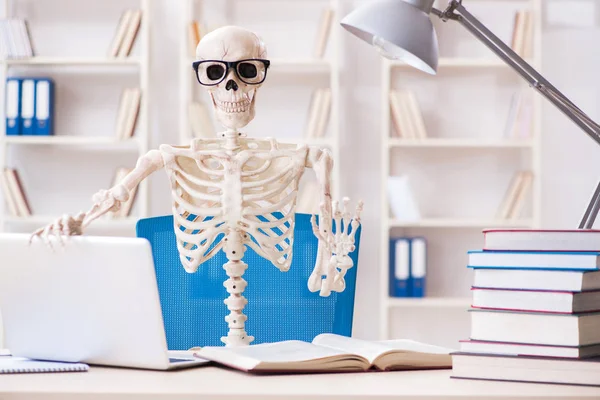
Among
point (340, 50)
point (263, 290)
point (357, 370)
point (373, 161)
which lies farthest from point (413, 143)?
point (357, 370)

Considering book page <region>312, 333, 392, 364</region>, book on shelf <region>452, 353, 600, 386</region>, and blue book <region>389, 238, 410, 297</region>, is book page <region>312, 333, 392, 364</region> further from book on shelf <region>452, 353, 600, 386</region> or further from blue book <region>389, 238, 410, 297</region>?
blue book <region>389, 238, 410, 297</region>

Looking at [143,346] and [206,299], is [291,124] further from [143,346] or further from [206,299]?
[143,346]

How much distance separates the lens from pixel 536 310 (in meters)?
1.19

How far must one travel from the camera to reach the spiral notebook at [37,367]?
1.25m

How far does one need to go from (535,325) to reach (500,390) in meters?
0.11

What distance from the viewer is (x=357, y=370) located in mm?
1297

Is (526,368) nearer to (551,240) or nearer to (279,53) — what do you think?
(551,240)

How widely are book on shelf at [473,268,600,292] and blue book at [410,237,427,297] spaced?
9.01 ft

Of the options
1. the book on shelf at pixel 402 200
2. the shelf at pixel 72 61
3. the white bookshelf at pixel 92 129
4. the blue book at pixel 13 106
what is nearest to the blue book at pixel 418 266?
the book on shelf at pixel 402 200

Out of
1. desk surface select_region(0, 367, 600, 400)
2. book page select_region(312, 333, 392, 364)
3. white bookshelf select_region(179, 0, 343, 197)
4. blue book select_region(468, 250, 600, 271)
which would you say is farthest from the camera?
white bookshelf select_region(179, 0, 343, 197)

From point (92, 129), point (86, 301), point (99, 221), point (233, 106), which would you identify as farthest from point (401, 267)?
point (86, 301)

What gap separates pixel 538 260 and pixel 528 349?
0.12m

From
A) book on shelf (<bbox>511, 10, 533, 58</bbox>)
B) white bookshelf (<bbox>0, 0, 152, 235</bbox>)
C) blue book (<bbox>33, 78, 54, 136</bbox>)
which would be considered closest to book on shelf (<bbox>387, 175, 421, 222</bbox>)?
book on shelf (<bbox>511, 10, 533, 58</bbox>)

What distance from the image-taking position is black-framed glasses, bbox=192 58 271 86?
70.4 inches
